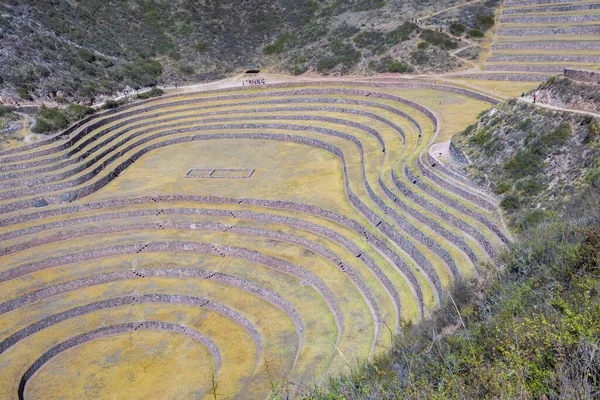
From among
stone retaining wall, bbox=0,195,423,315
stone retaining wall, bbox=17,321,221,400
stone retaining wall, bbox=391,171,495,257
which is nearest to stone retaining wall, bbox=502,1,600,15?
stone retaining wall, bbox=391,171,495,257

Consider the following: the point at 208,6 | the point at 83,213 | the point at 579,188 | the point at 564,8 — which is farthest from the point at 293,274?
the point at 208,6

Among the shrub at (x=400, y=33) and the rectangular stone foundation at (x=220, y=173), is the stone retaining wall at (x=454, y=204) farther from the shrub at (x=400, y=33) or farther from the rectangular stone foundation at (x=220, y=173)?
the shrub at (x=400, y=33)

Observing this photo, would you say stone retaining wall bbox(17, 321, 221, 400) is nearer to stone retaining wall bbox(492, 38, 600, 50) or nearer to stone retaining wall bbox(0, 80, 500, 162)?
stone retaining wall bbox(0, 80, 500, 162)

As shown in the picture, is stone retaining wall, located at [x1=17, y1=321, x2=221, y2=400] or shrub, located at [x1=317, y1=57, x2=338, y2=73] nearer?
stone retaining wall, located at [x1=17, y1=321, x2=221, y2=400]

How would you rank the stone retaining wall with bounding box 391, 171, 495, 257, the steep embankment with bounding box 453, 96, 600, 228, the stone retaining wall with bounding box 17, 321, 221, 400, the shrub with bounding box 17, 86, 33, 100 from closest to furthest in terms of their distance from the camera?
the stone retaining wall with bounding box 391, 171, 495, 257 → the steep embankment with bounding box 453, 96, 600, 228 → the stone retaining wall with bounding box 17, 321, 221, 400 → the shrub with bounding box 17, 86, 33, 100

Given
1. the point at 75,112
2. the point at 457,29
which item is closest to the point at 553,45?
the point at 457,29

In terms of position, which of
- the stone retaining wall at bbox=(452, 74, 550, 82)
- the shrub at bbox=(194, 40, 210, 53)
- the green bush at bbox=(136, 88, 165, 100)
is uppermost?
the shrub at bbox=(194, 40, 210, 53)

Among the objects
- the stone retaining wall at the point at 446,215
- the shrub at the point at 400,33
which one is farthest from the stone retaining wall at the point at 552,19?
the stone retaining wall at the point at 446,215

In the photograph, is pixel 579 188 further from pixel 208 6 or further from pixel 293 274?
pixel 208 6
